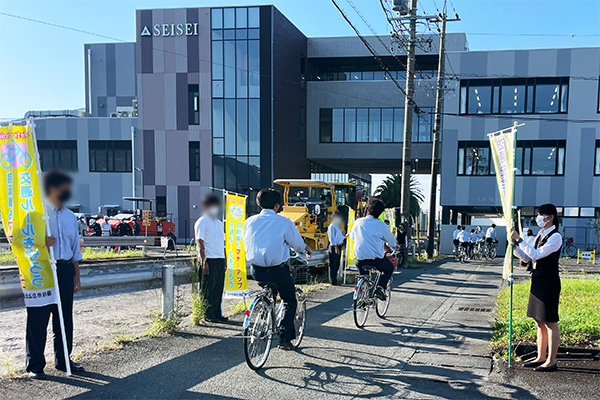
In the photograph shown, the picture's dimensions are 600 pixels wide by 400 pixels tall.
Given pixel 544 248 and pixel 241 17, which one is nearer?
pixel 544 248

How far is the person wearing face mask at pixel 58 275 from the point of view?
476cm

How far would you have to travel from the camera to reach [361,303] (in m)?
7.20

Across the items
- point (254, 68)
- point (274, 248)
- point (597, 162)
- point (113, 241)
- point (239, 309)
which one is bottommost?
point (113, 241)

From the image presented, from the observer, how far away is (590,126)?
29.0m

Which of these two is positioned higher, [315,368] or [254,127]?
[254,127]

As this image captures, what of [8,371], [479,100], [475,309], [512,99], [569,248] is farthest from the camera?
[479,100]

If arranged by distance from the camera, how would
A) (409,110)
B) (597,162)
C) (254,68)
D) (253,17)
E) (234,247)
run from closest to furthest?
(234,247)
(409,110)
(597,162)
(253,17)
(254,68)

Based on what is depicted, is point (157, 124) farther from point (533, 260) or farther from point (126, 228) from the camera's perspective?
point (533, 260)

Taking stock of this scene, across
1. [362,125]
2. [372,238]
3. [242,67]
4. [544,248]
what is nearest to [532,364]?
[544,248]

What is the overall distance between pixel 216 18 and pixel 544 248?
32.2 metres

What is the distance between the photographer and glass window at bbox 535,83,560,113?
29500 millimetres

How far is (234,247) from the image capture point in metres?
7.29

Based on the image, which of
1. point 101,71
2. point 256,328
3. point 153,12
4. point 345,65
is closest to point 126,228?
point 153,12

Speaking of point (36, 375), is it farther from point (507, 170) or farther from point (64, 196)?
point (507, 170)
